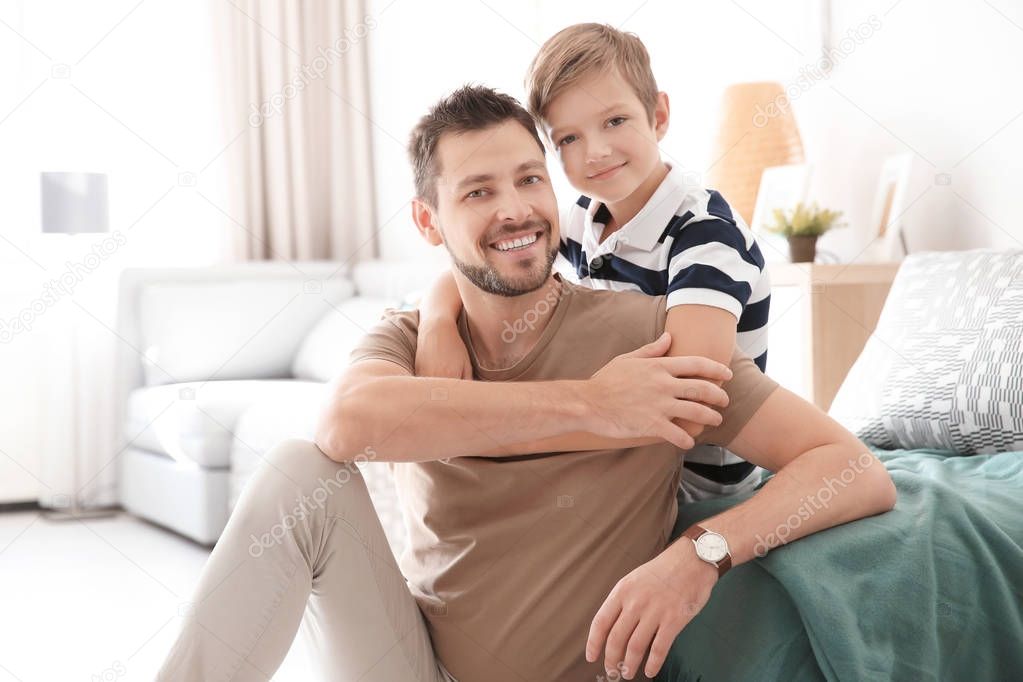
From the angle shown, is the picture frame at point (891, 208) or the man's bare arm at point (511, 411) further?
the picture frame at point (891, 208)

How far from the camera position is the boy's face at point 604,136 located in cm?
167

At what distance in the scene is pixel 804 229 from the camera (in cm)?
275

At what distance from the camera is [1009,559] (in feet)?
4.25

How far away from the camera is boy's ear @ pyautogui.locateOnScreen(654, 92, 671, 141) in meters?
1.81

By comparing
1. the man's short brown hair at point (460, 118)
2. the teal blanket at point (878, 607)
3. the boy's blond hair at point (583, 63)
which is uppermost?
the boy's blond hair at point (583, 63)

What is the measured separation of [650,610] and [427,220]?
2.46 ft

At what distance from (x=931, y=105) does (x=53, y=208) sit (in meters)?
3.29

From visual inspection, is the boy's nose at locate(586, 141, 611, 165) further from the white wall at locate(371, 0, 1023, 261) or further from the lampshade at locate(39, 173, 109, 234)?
the lampshade at locate(39, 173, 109, 234)

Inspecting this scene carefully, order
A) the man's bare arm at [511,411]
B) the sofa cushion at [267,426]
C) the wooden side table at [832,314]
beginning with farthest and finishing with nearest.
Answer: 1. the sofa cushion at [267,426]
2. the wooden side table at [832,314]
3. the man's bare arm at [511,411]

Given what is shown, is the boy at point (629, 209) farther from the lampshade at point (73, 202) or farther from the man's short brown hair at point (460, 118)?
the lampshade at point (73, 202)
